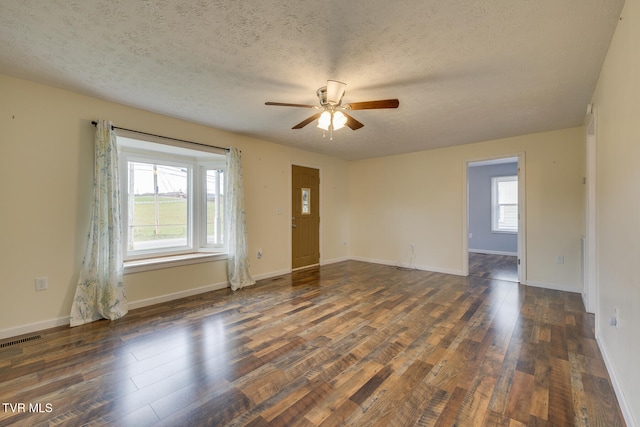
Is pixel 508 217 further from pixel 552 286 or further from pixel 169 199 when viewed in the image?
pixel 169 199

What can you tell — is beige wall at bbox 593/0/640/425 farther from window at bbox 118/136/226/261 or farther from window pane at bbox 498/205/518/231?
window pane at bbox 498/205/518/231

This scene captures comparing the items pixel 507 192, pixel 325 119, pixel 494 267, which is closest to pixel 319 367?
pixel 325 119

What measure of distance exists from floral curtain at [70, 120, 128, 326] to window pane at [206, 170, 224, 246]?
1.44 meters

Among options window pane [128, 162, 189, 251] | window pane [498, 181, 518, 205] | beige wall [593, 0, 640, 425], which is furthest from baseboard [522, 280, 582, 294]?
window pane [128, 162, 189, 251]

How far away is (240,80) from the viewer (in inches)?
102

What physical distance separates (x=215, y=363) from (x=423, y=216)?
4.63 metres

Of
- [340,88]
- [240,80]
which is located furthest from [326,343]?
[240,80]

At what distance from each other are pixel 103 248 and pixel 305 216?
3425 millimetres

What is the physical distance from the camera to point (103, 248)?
2996mm

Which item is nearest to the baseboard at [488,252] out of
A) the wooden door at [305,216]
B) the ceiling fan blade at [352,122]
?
the wooden door at [305,216]

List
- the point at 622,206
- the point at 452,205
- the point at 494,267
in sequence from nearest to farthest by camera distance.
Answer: the point at 622,206 < the point at 452,205 < the point at 494,267

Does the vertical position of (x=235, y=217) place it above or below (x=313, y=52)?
below

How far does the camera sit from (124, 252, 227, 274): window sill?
336 cm

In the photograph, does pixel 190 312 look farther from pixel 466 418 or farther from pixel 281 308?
pixel 466 418
